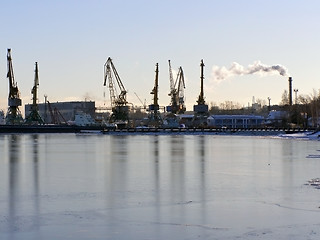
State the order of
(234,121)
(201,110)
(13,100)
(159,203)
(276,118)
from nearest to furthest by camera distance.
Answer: (159,203)
(13,100)
(201,110)
(276,118)
(234,121)

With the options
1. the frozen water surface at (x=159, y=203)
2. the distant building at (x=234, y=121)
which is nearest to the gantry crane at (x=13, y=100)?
the distant building at (x=234, y=121)

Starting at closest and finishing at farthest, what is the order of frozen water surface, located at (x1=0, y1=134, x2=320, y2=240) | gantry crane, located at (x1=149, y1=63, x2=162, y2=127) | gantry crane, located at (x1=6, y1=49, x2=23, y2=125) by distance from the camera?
frozen water surface, located at (x1=0, y1=134, x2=320, y2=240)
gantry crane, located at (x1=6, y1=49, x2=23, y2=125)
gantry crane, located at (x1=149, y1=63, x2=162, y2=127)

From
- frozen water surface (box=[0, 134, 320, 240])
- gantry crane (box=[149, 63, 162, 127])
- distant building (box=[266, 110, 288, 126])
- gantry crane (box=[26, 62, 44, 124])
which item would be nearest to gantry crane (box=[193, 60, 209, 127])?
gantry crane (box=[149, 63, 162, 127])

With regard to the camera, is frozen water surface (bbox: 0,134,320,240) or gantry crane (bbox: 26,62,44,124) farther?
gantry crane (bbox: 26,62,44,124)

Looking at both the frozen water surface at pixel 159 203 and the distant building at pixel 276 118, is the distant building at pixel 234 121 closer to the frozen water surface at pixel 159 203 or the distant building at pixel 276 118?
the distant building at pixel 276 118

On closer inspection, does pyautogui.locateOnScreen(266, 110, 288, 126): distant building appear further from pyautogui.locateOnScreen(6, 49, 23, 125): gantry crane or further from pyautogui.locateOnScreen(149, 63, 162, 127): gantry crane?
pyautogui.locateOnScreen(6, 49, 23, 125): gantry crane

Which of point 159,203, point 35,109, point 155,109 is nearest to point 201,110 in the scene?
point 155,109

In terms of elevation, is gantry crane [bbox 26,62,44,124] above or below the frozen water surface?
above

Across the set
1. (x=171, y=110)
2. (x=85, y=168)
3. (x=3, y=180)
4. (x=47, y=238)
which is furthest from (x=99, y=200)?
(x=171, y=110)

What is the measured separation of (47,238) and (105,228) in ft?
4.26

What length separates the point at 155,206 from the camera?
15.2 m

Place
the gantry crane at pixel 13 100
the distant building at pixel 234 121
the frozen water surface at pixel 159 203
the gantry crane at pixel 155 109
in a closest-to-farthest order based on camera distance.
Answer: the frozen water surface at pixel 159 203, the gantry crane at pixel 13 100, the gantry crane at pixel 155 109, the distant building at pixel 234 121

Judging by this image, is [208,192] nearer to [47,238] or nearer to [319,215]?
[319,215]

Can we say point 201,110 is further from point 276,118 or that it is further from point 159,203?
point 159,203
